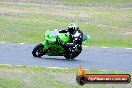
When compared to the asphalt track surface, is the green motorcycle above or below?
above

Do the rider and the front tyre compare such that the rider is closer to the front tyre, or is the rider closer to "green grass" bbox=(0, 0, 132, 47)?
the front tyre

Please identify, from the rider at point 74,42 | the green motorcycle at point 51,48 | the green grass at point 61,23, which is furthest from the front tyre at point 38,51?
the green grass at point 61,23

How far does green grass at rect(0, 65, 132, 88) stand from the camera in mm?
12648

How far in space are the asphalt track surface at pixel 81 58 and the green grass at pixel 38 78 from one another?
54.8 inches

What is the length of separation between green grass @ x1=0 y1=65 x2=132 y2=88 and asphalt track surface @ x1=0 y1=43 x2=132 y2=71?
1.39m

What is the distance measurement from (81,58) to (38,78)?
6.38 meters

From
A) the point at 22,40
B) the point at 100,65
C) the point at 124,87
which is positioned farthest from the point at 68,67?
the point at 22,40

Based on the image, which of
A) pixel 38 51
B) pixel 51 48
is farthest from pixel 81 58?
pixel 38 51

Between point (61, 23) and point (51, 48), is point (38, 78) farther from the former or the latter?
point (61, 23)

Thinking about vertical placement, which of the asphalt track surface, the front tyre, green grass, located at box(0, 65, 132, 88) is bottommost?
the asphalt track surface

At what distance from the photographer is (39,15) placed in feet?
137

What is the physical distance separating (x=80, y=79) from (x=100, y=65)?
1049 cm

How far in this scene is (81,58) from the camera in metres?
20.0

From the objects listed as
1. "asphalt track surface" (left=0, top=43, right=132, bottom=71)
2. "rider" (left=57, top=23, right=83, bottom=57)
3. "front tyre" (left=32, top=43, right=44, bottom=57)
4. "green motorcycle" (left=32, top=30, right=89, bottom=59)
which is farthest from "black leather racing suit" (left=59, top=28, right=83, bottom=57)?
"front tyre" (left=32, top=43, right=44, bottom=57)
